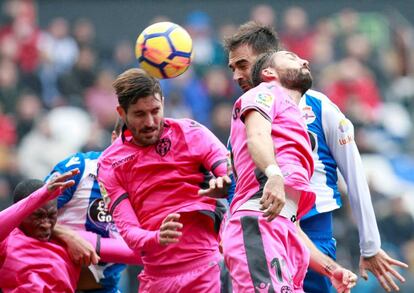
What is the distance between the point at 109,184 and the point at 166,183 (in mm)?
410

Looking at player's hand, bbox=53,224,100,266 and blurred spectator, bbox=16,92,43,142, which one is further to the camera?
blurred spectator, bbox=16,92,43,142

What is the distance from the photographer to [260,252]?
23.0 ft

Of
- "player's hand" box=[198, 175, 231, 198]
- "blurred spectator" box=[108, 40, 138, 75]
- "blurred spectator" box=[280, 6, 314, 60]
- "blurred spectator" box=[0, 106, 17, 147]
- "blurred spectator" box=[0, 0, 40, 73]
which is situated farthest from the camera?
"blurred spectator" box=[280, 6, 314, 60]

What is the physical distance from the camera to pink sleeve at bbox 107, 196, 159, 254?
784 cm

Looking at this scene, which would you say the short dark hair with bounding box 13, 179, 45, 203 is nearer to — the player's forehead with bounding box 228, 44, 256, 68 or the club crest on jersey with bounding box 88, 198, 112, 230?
the club crest on jersey with bounding box 88, 198, 112, 230

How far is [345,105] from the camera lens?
19.3 metres

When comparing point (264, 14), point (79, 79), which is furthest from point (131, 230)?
point (264, 14)

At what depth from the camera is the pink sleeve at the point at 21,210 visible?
26.4ft

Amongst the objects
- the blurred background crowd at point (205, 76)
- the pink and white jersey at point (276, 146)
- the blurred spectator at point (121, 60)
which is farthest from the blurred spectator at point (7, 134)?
the pink and white jersey at point (276, 146)

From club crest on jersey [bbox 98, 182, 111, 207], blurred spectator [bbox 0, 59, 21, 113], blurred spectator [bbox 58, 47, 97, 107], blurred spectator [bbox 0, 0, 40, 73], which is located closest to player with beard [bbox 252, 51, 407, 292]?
club crest on jersey [bbox 98, 182, 111, 207]

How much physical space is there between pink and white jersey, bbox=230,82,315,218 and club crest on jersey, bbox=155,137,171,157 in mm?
892

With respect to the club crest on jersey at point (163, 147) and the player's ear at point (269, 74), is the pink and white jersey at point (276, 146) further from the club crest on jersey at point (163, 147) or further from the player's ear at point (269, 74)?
the club crest on jersey at point (163, 147)

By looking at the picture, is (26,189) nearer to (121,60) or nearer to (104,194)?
(104,194)

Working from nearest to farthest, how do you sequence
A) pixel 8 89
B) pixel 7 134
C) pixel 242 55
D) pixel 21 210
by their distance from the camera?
pixel 21 210 → pixel 242 55 → pixel 7 134 → pixel 8 89
